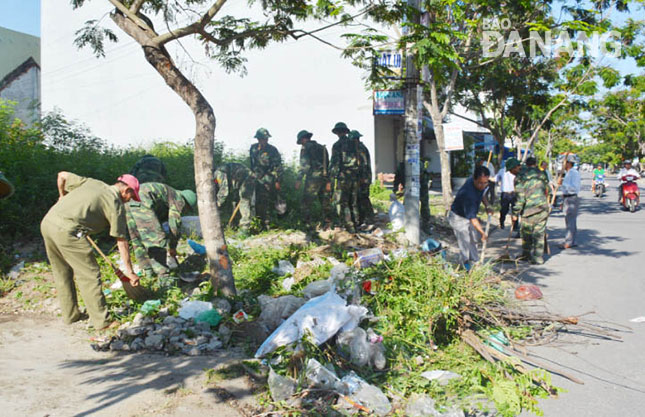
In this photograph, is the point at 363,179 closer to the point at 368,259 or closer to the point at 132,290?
the point at 368,259

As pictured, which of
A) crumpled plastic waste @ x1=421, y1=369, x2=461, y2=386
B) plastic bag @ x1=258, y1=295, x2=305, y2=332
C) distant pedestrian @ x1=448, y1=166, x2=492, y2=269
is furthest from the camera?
distant pedestrian @ x1=448, y1=166, x2=492, y2=269

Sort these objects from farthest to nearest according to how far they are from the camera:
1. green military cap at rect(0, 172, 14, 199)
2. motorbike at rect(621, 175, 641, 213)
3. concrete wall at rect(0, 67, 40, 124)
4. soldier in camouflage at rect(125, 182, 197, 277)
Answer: concrete wall at rect(0, 67, 40, 124), motorbike at rect(621, 175, 641, 213), soldier in camouflage at rect(125, 182, 197, 277), green military cap at rect(0, 172, 14, 199)

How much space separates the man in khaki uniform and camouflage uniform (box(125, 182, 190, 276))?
1098 millimetres

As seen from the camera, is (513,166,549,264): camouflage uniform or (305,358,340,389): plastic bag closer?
(305,358,340,389): plastic bag

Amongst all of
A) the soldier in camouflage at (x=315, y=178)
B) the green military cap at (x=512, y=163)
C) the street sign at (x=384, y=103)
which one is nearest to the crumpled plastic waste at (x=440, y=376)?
the soldier in camouflage at (x=315, y=178)

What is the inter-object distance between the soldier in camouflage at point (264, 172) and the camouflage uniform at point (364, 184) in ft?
5.61

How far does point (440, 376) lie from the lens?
3.98 m

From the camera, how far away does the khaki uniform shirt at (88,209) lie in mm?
5062

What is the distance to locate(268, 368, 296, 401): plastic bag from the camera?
3.57 meters

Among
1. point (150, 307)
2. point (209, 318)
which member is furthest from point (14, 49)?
point (209, 318)

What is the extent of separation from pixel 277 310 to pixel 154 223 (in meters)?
2.49

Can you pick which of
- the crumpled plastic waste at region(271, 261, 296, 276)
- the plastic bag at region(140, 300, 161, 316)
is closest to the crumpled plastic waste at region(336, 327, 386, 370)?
the plastic bag at region(140, 300, 161, 316)

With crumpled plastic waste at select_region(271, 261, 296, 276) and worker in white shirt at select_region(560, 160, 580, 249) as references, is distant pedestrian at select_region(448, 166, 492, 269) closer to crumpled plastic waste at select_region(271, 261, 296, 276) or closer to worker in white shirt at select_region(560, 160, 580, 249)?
crumpled plastic waste at select_region(271, 261, 296, 276)

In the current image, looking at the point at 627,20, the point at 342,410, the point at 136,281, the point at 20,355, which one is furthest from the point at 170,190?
the point at 627,20
